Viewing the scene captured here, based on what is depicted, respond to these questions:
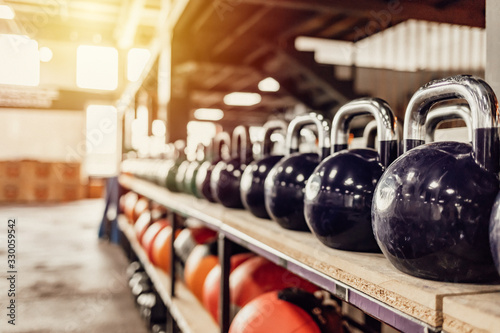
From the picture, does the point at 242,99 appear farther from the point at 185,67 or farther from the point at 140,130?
the point at 185,67

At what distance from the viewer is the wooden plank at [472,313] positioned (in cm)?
56

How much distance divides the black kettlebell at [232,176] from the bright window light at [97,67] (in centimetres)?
1225

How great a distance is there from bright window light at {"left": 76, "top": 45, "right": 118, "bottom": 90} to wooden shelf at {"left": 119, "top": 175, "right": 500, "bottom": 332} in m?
13.2

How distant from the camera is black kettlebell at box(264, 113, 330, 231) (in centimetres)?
126

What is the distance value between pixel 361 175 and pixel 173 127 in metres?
3.33

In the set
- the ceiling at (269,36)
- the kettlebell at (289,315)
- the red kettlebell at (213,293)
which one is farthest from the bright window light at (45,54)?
the kettlebell at (289,315)

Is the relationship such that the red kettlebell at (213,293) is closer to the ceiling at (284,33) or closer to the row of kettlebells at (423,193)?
the row of kettlebells at (423,193)

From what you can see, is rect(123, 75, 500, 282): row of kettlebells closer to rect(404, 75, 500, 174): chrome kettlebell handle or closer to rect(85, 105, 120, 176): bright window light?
rect(404, 75, 500, 174): chrome kettlebell handle

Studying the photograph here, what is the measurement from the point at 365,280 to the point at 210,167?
1.54 m

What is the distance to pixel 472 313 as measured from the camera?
583 mm

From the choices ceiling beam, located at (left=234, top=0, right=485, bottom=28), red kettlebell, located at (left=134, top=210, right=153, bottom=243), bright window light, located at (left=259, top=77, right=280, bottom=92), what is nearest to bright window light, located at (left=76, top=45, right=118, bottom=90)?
bright window light, located at (left=259, top=77, right=280, bottom=92)

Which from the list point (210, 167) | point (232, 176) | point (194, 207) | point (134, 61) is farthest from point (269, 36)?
point (134, 61)

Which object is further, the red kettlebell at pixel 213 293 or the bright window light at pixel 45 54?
the bright window light at pixel 45 54

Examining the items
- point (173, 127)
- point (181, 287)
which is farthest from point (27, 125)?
point (181, 287)
